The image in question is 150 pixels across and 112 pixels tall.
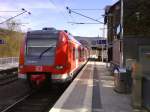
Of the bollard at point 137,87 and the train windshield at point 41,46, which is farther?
the train windshield at point 41,46

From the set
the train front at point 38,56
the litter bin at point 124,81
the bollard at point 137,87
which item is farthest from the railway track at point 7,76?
the bollard at point 137,87

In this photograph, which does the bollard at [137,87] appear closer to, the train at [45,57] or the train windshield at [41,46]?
the train at [45,57]

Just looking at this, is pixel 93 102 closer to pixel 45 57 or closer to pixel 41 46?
pixel 45 57

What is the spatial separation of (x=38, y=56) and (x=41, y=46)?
501 millimetres

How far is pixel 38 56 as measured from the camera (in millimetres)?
18141

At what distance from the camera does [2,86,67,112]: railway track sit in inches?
570

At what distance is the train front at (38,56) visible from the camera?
17812 mm

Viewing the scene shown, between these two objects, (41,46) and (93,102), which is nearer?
(93,102)

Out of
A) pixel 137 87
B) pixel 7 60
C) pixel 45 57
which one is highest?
pixel 45 57

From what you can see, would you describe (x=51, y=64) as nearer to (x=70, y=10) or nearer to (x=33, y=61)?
(x=33, y=61)

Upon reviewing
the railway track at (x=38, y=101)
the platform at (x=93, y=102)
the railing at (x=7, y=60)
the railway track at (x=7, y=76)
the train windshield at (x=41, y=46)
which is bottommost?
the railway track at (x=38, y=101)

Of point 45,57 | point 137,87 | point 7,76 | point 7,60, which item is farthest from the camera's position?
point 7,60

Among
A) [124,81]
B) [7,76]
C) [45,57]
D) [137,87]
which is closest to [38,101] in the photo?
[45,57]

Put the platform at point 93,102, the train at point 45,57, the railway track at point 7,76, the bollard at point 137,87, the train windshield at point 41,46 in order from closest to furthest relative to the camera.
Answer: the platform at point 93,102
the bollard at point 137,87
the train at point 45,57
the train windshield at point 41,46
the railway track at point 7,76
